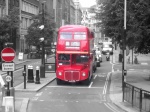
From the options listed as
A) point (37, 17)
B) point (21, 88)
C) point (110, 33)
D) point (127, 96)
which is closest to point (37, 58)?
point (37, 17)

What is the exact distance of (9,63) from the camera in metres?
15.6

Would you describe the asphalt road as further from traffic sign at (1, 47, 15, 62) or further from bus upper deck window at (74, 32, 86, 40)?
bus upper deck window at (74, 32, 86, 40)

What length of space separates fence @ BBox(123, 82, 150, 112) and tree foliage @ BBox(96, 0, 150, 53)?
28.8 feet

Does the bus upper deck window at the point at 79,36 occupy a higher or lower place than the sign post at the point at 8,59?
higher

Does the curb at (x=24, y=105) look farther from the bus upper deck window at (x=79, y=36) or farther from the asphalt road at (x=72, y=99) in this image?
the bus upper deck window at (x=79, y=36)

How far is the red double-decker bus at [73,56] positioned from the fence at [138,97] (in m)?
8.98

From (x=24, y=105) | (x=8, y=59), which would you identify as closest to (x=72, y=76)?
(x=24, y=105)

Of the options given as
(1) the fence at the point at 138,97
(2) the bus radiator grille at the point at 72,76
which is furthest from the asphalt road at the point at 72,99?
(1) the fence at the point at 138,97

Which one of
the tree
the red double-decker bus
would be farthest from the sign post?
the tree

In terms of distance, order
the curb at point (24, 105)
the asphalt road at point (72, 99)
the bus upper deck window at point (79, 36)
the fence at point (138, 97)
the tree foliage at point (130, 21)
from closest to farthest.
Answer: the fence at point (138, 97)
the curb at point (24, 105)
the asphalt road at point (72, 99)
the bus upper deck window at point (79, 36)
the tree foliage at point (130, 21)

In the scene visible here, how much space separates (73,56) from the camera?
91.5 feet

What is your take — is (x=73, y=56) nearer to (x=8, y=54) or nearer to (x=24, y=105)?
(x=24, y=105)

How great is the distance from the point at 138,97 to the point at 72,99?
5.85m

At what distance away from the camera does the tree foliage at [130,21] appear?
27969mm
